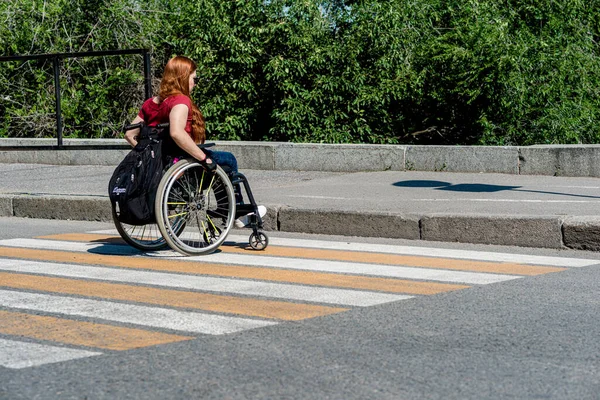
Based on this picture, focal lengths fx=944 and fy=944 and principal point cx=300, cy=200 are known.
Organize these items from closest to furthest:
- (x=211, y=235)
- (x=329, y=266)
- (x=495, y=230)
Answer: (x=329, y=266) < (x=211, y=235) < (x=495, y=230)

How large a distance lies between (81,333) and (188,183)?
8.20 ft

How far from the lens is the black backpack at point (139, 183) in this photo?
671cm

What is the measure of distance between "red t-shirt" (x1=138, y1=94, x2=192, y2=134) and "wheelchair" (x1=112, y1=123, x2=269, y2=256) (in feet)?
0.39

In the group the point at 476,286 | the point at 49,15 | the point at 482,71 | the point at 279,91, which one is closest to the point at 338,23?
the point at 279,91

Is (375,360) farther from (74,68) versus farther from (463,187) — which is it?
(74,68)

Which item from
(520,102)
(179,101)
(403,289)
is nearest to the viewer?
(403,289)

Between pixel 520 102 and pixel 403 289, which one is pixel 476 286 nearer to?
pixel 403 289

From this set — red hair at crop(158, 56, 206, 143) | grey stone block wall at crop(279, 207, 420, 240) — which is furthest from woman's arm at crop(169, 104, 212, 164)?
grey stone block wall at crop(279, 207, 420, 240)

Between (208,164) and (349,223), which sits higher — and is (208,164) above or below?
above

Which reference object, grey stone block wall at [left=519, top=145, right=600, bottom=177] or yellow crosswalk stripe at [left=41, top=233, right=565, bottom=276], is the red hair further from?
grey stone block wall at [left=519, top=145, right=600, bottom=177]

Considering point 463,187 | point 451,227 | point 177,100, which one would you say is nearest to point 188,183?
point 177,100

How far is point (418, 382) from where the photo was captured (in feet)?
12.2

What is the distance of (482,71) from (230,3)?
4446 millimetres

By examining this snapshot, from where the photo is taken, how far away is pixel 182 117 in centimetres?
684
